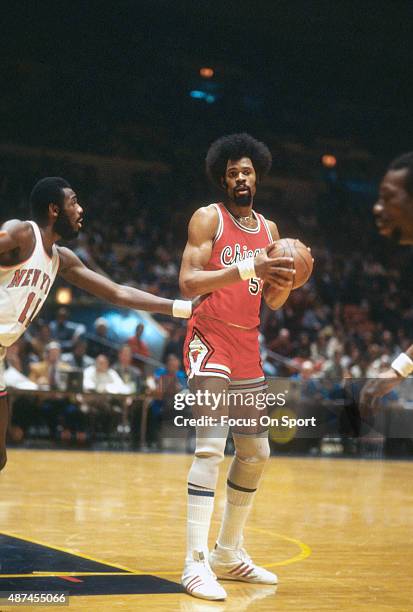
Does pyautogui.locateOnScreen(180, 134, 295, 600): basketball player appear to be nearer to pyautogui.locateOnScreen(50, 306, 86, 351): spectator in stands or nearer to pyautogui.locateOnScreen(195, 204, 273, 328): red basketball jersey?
pyautogui.locateOnScreen(195, 204, 273, 328): red basketball jersey

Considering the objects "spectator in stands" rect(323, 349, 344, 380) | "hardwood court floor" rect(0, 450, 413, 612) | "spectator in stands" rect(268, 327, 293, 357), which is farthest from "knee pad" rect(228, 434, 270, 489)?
"spectator in stands" rect(268, 327, 293, 357)

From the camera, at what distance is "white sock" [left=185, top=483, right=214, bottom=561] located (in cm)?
488

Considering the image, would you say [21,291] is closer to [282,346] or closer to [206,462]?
[206,462]

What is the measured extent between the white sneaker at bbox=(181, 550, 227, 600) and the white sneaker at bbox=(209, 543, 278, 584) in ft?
1.30

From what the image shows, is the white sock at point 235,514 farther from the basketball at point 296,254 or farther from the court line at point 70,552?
the basketball at point 296,254

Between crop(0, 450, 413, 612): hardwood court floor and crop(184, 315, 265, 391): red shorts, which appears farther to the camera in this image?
crop(184, 315, 265, 391): red shorts

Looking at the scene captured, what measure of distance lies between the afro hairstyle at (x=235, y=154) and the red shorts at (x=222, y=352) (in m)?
0.83

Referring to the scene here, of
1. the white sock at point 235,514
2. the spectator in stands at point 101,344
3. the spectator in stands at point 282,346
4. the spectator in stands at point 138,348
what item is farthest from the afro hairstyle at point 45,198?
the spectator in stands at point 282,346

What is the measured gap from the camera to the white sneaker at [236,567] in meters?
5.12

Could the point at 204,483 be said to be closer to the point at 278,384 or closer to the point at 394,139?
the point at 278,384

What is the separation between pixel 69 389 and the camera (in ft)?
44.7

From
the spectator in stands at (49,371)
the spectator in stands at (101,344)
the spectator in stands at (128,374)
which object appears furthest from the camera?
the spectator in stands at (101,344)

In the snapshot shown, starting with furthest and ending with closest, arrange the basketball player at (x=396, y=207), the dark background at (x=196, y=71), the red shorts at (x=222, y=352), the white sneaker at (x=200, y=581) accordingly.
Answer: the dark background at (x=196, y=71)
the red shorts at (x=222, y=352)
the white sneaker at (x=200, y=581)
the basketball player at (x=396, y=207)

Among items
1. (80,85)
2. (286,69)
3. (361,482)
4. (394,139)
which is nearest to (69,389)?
(361,482)
